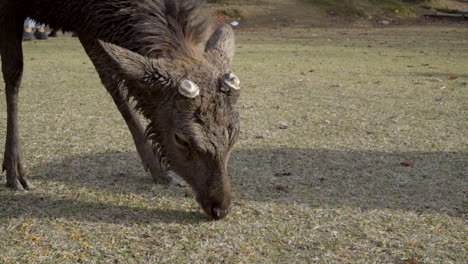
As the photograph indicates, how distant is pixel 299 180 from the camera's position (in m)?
4.87

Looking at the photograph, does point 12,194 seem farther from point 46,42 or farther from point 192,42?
point 46,42

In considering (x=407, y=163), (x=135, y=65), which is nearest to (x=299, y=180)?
(x=407, y=163)

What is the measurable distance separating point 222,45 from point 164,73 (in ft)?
2.34

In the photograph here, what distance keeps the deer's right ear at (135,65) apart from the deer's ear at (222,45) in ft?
1.77

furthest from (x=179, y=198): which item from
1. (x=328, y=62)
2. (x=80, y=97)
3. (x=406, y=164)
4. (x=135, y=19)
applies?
(x=328, y=62)

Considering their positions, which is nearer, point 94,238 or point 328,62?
point 94,238

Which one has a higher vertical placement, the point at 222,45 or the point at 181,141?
the point at 222,45

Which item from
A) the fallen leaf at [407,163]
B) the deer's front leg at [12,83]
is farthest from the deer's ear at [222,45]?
the fallen leaf at [407,163]

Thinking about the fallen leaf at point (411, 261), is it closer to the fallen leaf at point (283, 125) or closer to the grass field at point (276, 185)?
the grass field at point (276, 185)

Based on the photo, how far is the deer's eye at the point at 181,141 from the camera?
11.7ft

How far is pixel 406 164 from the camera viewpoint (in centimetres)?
534

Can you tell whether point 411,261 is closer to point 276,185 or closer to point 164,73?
point 276,185

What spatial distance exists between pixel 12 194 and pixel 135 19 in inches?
74.1

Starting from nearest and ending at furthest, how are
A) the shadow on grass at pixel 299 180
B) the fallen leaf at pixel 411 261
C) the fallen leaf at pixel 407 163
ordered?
the fallen leaf at pixel 411 261 → the shadow on grass at pixel 299 180 → the fallen leaf at pixel 407 163
